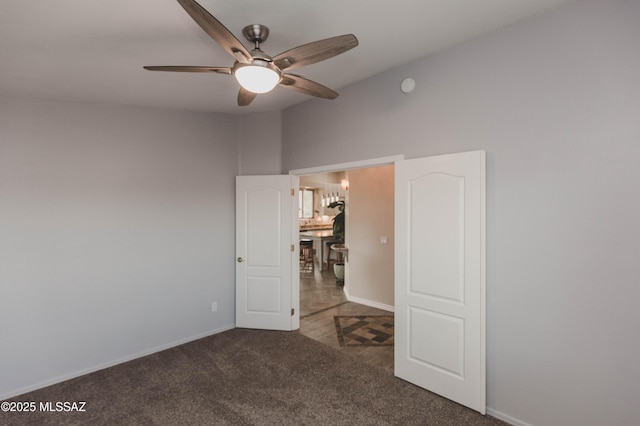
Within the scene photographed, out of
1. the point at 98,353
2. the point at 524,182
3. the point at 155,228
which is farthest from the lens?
the point at 155,228

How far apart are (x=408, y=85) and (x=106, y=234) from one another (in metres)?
3.42

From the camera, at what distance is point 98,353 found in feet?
10.3

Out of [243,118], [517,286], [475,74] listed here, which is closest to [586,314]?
[517,286]

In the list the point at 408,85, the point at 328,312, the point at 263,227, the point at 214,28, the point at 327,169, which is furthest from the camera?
the point at 328,312

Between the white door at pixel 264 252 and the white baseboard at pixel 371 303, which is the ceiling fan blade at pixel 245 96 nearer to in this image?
the white door at pixel 264 252

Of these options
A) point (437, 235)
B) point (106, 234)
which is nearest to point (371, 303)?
point (437, 235)

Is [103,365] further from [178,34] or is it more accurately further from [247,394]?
[178,34]

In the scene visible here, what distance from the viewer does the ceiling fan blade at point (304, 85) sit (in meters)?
1.98

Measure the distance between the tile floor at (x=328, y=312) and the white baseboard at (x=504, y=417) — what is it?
3.01 ft

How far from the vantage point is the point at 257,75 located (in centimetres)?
176

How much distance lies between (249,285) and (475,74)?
3454 millimetres

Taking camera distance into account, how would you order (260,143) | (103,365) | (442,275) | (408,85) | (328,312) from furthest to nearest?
1. (328,312)
2. (260,143)
3. (103,365)
4. (408,85)
5. (442,275)

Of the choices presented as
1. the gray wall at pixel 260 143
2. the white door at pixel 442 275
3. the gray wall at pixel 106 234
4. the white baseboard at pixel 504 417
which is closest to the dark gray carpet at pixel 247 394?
the white baseboard at pixel 504 417

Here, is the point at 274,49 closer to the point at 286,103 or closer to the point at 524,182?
the point at 286,103
